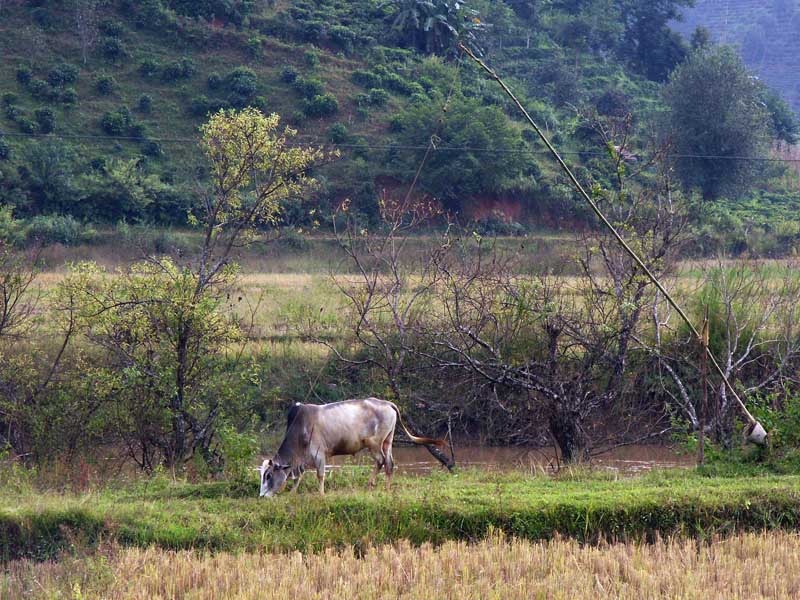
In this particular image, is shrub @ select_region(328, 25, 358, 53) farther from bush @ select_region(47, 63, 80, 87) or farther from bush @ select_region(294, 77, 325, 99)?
bush @ select_region(47, 63, 80, 87)

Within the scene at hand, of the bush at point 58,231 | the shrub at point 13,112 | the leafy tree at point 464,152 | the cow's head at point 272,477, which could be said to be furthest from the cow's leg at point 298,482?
the shrub at point 13,112

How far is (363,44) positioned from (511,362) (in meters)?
41.5

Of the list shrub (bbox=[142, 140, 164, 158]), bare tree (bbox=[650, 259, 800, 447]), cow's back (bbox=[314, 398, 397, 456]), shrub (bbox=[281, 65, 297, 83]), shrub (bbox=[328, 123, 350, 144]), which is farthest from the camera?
shrub (bbox=[281, 65, 297, 83])

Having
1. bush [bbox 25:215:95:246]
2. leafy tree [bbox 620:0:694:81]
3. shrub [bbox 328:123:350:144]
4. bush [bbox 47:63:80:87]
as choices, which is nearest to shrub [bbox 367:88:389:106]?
shrub [bbox 328:123:350:144]

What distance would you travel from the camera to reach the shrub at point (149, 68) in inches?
1895

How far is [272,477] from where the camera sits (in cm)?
1021

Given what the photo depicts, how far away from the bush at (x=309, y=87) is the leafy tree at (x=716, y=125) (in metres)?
17.6

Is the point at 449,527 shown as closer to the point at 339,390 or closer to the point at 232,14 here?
the point at 339,390

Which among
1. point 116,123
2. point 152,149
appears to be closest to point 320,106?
point 152,149

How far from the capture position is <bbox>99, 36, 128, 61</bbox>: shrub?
48.6 m

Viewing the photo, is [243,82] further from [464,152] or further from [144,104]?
[464,152]

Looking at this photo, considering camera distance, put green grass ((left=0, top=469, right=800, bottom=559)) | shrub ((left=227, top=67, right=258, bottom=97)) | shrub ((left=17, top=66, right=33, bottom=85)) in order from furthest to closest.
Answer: shrub ((left=227, top=67, right=258, bottom=97)) → shrub ((left=17, top=66, right=33, bottom=85)) → green grass ((left=0, top=469, right=800, bottom=559))

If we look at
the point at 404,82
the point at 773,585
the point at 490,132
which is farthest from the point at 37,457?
the point at 404,82

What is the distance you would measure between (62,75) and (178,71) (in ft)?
19.3
